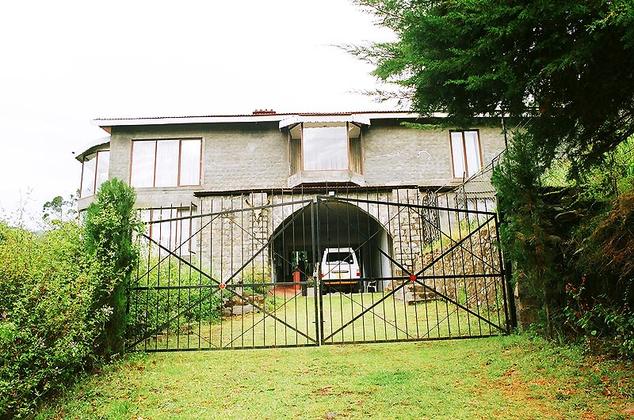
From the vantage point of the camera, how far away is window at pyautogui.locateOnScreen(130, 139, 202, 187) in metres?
18.3

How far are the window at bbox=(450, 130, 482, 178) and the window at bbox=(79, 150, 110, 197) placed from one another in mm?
14670

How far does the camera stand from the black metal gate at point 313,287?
7.00 m

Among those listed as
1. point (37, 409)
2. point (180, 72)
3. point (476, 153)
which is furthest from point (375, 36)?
point (180, 72)

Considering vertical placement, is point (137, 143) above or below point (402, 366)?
above

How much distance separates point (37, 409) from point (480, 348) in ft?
17.7

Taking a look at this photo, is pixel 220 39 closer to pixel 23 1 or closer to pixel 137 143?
pixel 137 143

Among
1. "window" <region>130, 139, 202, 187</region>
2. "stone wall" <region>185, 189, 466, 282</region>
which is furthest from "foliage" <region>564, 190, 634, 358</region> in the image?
"window" <region>130, 139, 202, 187</region>

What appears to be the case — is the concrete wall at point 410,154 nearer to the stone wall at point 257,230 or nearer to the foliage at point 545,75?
the stone wall at point 257,230

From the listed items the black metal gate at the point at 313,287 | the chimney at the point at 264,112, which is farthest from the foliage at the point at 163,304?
the chimney at the point at 264,112

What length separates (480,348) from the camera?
6.26 metres

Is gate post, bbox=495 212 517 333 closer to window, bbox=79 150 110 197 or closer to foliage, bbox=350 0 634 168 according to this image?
foliage, bbox=350 0 634 168

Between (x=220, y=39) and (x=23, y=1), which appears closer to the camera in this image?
(x=23, y=1)

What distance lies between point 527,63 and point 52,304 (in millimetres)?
5015

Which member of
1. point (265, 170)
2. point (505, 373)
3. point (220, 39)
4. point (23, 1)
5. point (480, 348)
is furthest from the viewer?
point (265, 170)
